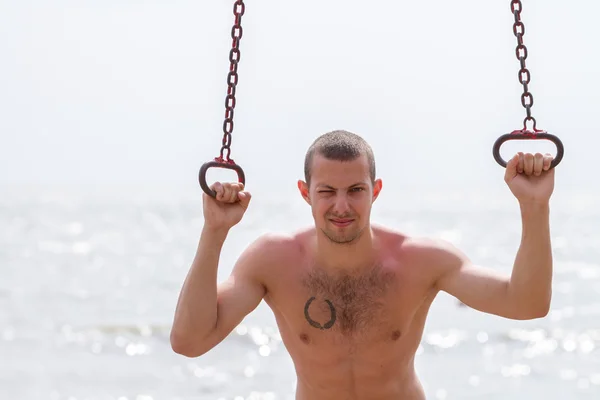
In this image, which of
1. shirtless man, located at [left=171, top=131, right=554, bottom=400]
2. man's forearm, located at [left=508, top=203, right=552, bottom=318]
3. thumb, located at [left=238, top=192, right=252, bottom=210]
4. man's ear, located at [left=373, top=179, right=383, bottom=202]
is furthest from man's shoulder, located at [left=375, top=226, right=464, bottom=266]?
thumb, located at [left=238, top=192, right=252, bottom=210]

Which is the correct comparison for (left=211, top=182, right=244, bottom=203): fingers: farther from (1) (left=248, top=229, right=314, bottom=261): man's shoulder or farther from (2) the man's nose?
(1) (left=248, top=229, right=314, bottom=261): man's shoulder

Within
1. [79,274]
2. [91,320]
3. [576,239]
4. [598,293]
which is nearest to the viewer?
[91,320]

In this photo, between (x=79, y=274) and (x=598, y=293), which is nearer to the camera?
(x=598, y=293)

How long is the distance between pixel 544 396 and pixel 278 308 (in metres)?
7.72

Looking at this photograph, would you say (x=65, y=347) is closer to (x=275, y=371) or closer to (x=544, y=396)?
(x=275, y=371)

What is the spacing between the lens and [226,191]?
16.0 feet

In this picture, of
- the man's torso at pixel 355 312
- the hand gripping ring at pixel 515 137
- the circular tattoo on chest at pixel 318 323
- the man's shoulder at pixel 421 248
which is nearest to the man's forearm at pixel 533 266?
the hand gripping ring at pixel 515 137

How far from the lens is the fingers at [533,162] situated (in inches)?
182

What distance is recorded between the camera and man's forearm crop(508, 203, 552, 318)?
4.71 m

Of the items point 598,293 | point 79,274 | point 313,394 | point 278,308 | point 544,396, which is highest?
point 79,274

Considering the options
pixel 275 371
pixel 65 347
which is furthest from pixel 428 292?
pixel 65 347

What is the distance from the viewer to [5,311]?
774 inches

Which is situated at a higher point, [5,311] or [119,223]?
[119,223]

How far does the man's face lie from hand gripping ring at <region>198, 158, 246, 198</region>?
16.8 inches
